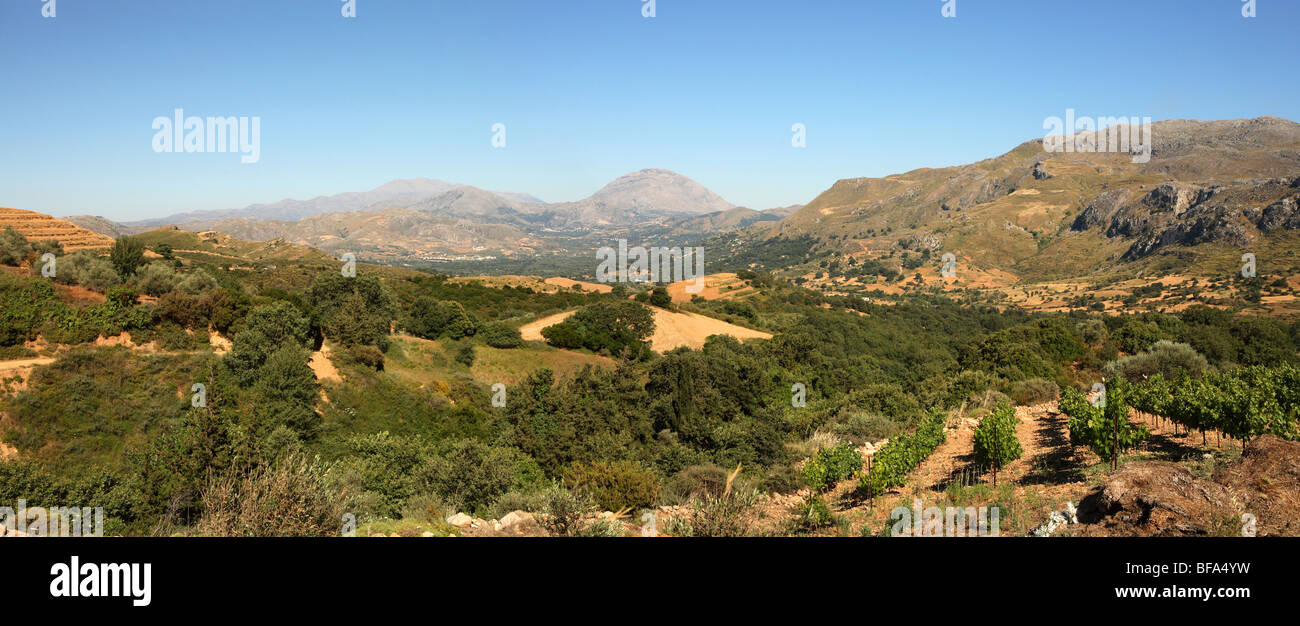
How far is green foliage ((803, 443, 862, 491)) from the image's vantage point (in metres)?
16.2

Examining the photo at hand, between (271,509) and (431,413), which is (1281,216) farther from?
(271,509)

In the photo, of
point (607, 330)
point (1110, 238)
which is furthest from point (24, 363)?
point (1110, 238)

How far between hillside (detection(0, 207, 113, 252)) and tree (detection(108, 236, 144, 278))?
8.52 metres

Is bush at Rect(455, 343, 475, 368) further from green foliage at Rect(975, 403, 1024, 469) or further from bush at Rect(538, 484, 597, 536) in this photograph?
bush at Rect(538, 484, 597, 536)

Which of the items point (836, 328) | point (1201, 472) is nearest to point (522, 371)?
point (1201, 472)

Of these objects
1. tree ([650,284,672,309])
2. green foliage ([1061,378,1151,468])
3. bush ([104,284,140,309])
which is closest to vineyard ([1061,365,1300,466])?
green foliage ([1061,378,1151,468])

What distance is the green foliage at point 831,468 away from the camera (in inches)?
636

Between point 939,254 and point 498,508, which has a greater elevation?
point 939,254

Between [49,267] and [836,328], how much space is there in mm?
61006

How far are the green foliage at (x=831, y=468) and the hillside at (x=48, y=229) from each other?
4359 cm

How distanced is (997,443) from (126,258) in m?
37.8
